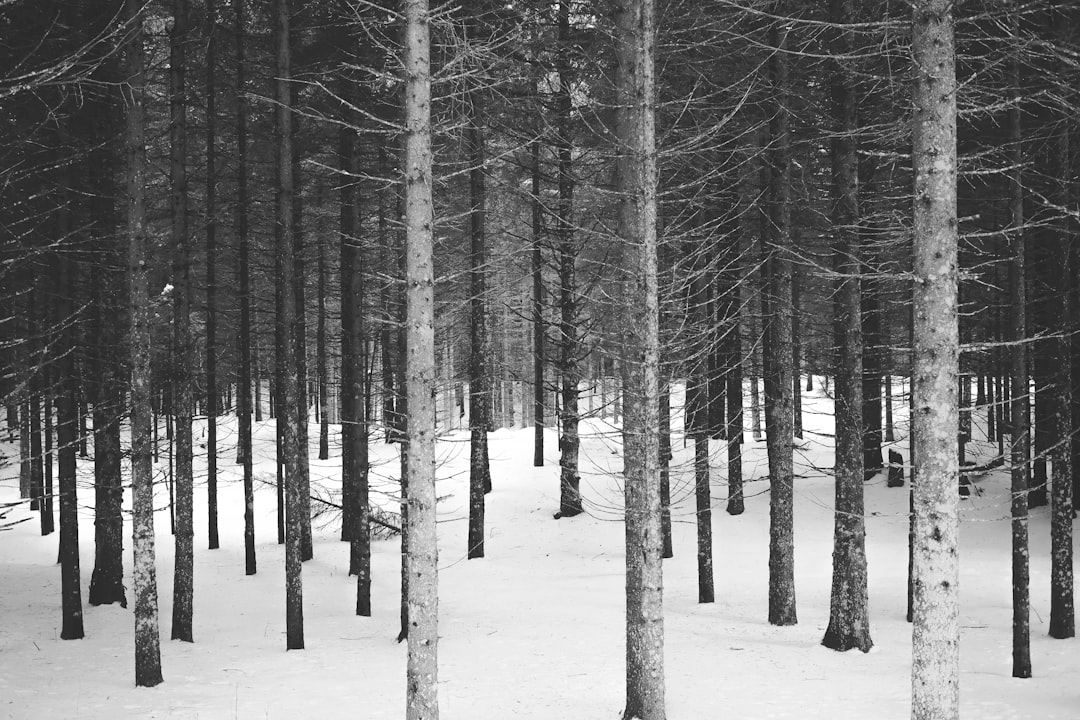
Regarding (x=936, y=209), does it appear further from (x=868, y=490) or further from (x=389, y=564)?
(x=868, y=490)

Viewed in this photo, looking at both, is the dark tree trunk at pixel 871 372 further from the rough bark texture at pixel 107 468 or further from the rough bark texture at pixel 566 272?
the rough bark texture at pixel 107 468

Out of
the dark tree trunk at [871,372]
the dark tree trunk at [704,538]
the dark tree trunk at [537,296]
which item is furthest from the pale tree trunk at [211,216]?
the dark tree trunk at [871,372]

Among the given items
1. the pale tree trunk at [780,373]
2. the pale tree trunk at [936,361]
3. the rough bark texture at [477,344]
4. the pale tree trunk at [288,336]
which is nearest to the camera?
the pale tree trunk at [936,361]

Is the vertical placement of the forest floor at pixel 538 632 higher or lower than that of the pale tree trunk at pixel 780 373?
lower

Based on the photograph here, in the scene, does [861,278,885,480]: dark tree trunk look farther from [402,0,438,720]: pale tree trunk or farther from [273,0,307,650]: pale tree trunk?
[273,0,307,650]: pale tree trunk

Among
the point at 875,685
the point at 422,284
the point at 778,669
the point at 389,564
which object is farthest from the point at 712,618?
the point at 422,284

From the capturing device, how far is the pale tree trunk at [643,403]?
357 inches

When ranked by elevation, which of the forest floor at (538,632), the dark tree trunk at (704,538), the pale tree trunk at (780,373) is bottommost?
the forest floor at (538,632)

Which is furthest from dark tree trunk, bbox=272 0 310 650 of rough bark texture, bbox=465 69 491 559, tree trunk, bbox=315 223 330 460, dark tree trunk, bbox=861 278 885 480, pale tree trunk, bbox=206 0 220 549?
dark tree trunk, bbox=861 278 885 480

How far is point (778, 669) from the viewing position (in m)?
12.6

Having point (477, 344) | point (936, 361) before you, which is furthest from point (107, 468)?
A: point (936, 361)

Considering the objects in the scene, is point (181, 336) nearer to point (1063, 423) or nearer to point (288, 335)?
point (288, 335)

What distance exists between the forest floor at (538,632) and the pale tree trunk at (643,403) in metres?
0.57

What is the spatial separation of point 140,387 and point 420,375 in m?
6.20
